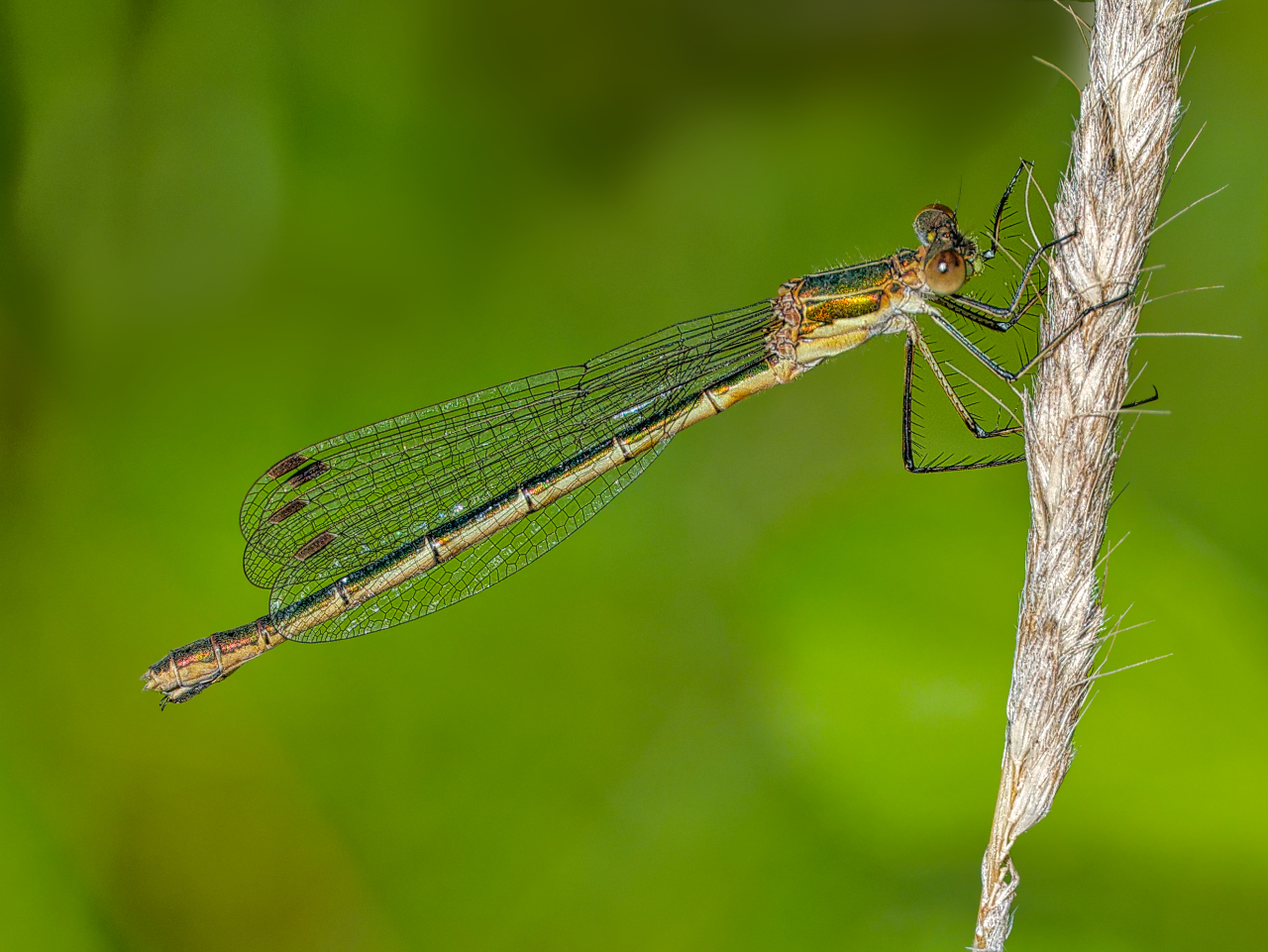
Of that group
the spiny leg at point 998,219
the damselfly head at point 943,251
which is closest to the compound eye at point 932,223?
the damselfly head at point 943,251

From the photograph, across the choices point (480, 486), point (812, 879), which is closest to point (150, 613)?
point (480, 486)

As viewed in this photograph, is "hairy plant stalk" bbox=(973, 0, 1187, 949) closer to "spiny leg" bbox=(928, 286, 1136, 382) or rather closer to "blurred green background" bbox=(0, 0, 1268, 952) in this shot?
"spiny leg" bbox=(928, 286, 1136, 382)

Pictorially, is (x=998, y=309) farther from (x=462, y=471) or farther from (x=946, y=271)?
(x=462, y=471)

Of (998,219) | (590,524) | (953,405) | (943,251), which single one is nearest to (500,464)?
(590,524)

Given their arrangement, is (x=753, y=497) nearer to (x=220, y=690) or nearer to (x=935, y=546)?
(x=935, y=546)

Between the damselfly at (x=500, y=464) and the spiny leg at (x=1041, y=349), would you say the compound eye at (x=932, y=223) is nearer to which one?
the damselfly at (x=500, y=464)

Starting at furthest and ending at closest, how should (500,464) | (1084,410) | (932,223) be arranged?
(500,464)
(932,223)
(1084,410)
